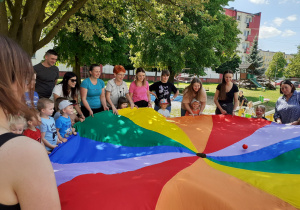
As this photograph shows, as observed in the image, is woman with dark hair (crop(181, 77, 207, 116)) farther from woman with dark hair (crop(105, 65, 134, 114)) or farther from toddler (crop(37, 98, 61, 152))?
toddler (crop(37, 98, 61, 152))

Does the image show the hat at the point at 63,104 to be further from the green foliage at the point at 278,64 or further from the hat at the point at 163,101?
the green foliage at the point at 278,64

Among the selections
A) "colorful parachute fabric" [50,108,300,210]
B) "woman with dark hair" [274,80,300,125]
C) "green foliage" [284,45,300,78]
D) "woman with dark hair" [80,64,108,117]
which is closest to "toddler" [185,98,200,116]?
"colorful parachute fabric" [50,108,300,210]

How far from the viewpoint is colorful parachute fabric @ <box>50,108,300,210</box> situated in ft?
5.95

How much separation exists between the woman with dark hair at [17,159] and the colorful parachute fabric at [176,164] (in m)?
0.91

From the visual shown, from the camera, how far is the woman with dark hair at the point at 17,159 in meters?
0.69

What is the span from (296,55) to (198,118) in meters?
46.9

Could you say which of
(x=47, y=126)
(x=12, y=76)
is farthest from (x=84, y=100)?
(x=12, y=76)

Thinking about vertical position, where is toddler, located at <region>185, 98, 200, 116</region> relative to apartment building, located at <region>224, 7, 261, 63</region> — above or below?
below

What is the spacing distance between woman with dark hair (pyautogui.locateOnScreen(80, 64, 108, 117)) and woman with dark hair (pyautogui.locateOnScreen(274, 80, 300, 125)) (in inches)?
137

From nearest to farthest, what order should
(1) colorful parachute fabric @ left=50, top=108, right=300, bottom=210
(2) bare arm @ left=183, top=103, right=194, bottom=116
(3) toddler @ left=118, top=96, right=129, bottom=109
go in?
(1) colorful parachute fabric @ left=50, top=108, right=300, bottom=210 < (3) toddler @ left=118, top=96, right=129, bottom=109 < (2) bare arm @ left=183, top=103, right=194, bottom=116

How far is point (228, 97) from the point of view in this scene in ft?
16.4

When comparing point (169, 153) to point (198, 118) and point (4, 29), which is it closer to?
point (198, 118)

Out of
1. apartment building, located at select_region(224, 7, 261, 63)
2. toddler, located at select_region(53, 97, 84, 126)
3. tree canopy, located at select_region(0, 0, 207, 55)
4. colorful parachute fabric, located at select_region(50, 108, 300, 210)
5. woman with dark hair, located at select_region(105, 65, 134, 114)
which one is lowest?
colorful parachute fabric, located at select_region(50, 108, 300, 210)

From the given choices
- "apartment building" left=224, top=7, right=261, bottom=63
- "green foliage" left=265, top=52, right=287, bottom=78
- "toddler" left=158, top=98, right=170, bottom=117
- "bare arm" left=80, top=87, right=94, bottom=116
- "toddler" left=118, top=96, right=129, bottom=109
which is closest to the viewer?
"bare arm" left=80, top=87, right=94, bottom=116
